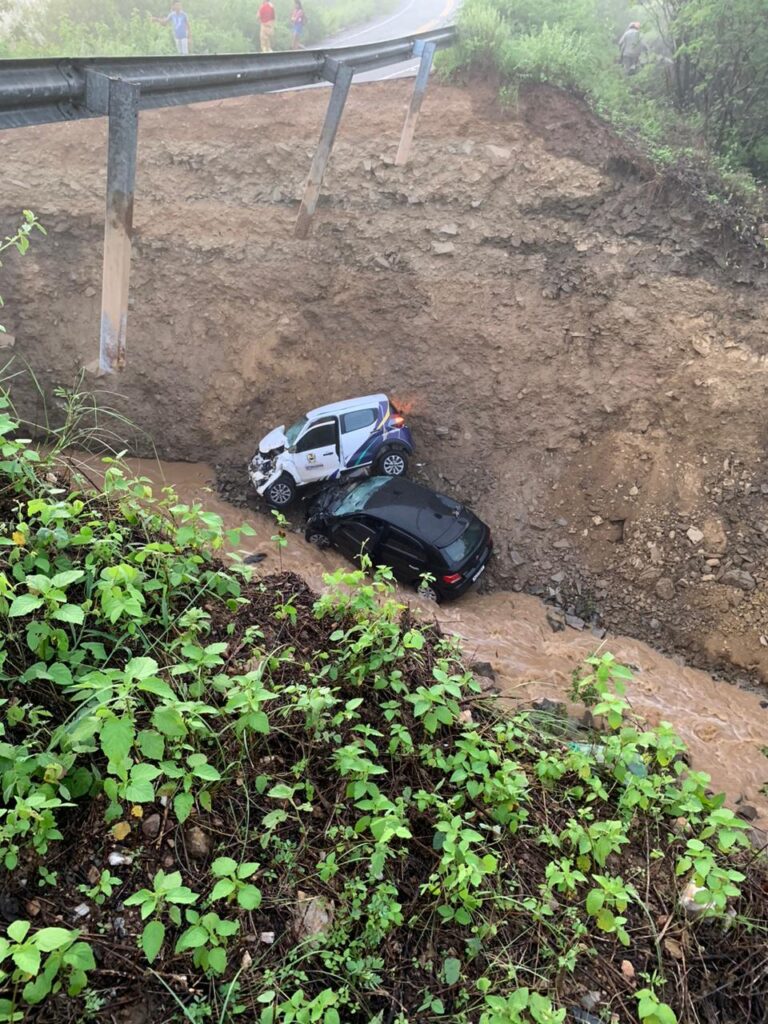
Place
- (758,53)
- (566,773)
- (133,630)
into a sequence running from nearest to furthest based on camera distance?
1. (133,630)
2. (566,773)
3. (758,53)

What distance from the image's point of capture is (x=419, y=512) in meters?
8.04

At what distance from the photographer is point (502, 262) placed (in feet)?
32.3

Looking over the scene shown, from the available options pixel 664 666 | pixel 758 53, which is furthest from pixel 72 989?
pixel 758 53

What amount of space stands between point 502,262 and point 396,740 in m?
8.69

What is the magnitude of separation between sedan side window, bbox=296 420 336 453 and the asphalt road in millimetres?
9078

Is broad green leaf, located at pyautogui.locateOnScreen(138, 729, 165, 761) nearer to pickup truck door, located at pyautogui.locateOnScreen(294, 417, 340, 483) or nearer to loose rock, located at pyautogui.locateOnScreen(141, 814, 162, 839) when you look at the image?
loose rock, located at pyautogui.locateOnScreen(141, 814, 162, 839)

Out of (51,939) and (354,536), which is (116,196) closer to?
(354,536)

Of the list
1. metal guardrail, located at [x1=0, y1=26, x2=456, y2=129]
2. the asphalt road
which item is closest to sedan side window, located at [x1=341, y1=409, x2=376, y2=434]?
metal guardrail, located at [x1=0, y1=26, x2=456, y2=129]

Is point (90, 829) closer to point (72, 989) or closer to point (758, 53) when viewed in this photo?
point (72, 989)

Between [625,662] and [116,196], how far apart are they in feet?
23.6

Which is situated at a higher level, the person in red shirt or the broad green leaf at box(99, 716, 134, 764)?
the person in red shirt

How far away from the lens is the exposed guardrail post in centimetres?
507

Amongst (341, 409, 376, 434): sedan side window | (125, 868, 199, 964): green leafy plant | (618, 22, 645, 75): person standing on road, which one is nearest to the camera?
(125, 868, 199, 964): green leafy plant

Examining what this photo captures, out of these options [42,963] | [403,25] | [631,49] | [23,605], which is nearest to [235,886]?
[42,963]
